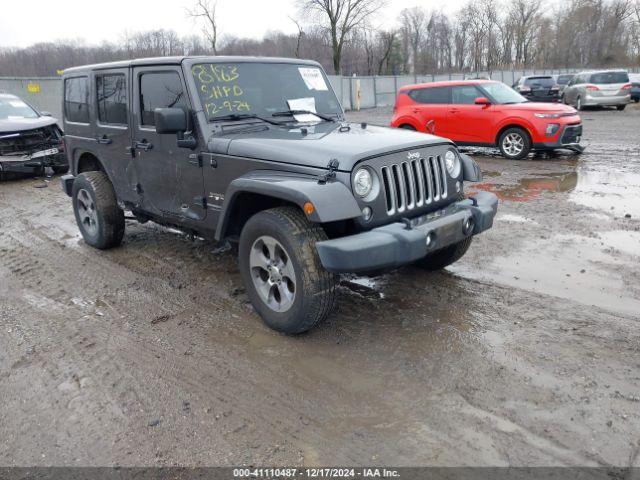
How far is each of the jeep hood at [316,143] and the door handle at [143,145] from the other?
95 centimetres

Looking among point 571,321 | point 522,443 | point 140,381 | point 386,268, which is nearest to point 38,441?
point 140,381

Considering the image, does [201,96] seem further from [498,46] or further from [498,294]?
[498,46]

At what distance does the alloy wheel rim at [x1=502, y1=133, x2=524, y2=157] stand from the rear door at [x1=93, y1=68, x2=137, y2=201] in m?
8.56

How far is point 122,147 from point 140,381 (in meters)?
2.83

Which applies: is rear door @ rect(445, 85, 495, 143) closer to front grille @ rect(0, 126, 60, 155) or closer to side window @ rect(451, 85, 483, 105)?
side window @ rect(451, 85, 483, 105)

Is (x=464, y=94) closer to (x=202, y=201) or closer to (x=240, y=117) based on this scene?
(x=240, y=117)

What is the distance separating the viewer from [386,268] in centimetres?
348

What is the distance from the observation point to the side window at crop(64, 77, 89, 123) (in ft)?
19.3

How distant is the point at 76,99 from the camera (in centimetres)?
611

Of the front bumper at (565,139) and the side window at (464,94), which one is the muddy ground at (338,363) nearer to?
the front bumper at (565,139)

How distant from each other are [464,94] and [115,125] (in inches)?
342

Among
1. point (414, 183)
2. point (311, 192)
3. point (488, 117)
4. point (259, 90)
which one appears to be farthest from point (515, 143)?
point (311, 192)

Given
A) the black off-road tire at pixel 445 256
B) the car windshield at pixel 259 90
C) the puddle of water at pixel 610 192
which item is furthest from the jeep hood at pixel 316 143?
the puddle of water at pixel 610 192

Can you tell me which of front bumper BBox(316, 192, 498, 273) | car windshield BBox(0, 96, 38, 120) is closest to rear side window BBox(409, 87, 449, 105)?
car windshield BBox(0, 96, 38, 120)
